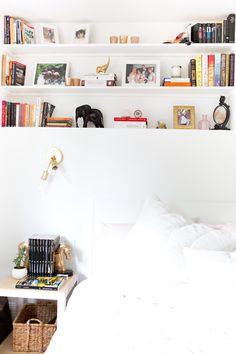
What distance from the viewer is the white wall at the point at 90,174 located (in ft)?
8.53

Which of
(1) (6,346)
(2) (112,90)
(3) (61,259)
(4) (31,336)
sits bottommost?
(1) (6,346)

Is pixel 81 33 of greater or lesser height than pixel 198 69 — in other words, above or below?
above

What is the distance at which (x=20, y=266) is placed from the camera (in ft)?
8.21

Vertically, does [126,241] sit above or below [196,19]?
below

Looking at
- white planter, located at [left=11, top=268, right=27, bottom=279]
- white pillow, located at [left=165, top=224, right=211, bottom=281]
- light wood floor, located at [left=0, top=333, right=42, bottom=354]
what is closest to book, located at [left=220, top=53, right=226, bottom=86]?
white pillow, located at [left=165, top=224, right=211, bottom=281]

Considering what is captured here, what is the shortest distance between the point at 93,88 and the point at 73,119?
0.98 ft

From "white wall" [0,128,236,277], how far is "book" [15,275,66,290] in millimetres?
322

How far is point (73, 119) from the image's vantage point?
282 cm

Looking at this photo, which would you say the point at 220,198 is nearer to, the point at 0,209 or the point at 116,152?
the point at 116,152

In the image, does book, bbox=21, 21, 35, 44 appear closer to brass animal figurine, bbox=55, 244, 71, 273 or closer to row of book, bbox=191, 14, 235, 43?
row of book, bbox=191, 14, 235, 43

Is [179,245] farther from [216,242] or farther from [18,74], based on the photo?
[18,74]

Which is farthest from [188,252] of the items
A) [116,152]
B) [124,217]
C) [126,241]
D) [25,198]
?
[25,198]

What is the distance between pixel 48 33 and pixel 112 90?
67 cm

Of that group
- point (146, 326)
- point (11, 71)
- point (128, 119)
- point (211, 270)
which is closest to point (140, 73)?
point (128, 119)
